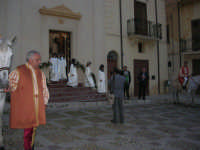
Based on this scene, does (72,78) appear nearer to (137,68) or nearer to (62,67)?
(62,67)

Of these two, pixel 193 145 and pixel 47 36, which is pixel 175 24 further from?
pixel 193 145

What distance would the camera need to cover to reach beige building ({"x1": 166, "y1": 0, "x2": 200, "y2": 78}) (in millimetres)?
17641

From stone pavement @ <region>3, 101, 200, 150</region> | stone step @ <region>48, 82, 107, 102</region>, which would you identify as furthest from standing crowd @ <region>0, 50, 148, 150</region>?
stone step @ <region>48, 82, 107, 102</region>

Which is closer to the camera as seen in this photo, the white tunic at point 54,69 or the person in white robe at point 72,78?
the person in white robe at point 72,78

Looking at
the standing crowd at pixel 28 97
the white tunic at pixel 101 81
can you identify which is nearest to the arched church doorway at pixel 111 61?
the white tunic at pixel 101 81

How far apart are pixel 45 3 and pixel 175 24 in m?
12.7

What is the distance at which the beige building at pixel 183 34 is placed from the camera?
1764 cm

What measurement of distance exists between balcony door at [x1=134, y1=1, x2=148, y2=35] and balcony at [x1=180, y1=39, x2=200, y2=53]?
4.83 meters

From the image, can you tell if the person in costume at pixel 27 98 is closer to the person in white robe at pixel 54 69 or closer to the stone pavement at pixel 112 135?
the stone pavement at pixel 112 135

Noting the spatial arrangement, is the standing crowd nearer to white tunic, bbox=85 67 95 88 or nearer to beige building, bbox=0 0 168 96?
white tunic, bbox=85 67 95 88

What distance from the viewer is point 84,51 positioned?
504 inches

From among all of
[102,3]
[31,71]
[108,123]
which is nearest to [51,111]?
[108,123]

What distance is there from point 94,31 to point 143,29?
428 cm

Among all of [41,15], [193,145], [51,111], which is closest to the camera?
[193,145]
